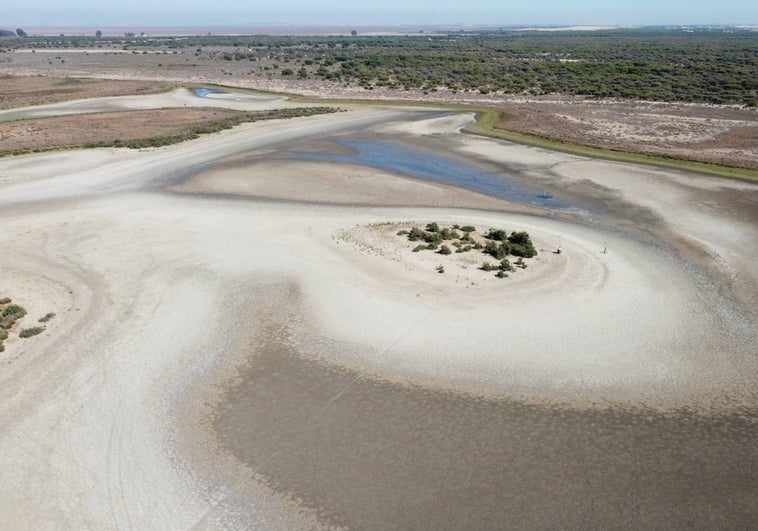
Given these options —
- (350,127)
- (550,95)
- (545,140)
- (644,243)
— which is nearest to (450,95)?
(550,95)

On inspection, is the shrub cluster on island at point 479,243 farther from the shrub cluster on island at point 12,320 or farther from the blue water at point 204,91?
the blue water at point 204,91

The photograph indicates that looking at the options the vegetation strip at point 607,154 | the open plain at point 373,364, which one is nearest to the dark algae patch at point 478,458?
the open plain at point 373,364

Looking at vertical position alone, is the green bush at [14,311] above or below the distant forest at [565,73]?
below

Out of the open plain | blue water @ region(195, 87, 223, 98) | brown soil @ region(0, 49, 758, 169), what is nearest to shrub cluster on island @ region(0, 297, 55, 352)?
the open plain

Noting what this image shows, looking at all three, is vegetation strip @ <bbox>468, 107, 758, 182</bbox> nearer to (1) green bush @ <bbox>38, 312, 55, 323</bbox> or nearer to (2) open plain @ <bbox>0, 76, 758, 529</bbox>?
(2) open plain @ <bbox>0, 76, 758, 529</bbox>

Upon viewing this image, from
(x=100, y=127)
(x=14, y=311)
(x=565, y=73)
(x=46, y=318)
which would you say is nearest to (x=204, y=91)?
(x=100, y=127)

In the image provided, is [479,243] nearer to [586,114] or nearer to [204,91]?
[586,114]

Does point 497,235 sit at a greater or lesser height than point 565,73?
lesser
